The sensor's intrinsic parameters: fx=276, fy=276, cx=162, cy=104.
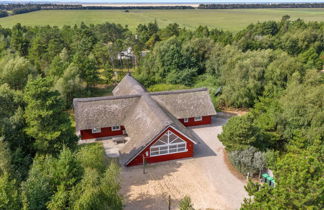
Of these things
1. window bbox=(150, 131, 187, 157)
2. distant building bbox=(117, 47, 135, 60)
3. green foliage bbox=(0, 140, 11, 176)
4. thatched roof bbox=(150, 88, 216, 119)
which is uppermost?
green foliage bbox=(0, 140, 11, 176)

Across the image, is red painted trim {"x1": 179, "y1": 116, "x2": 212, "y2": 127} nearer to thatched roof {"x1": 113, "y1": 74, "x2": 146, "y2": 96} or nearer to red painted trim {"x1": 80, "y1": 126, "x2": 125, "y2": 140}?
thatched roof {"x1": 113, "y1": 74, "x2": 146, "y2": 96}

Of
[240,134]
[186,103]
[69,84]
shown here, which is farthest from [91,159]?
[69,84]

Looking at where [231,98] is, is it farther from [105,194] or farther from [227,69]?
[105,194]

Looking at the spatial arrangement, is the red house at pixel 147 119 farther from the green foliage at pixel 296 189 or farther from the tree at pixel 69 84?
the green foliage at pixel 296 189

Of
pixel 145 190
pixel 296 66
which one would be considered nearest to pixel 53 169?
pixel 145 190

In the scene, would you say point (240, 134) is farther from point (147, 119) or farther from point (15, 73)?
point (15, 73)

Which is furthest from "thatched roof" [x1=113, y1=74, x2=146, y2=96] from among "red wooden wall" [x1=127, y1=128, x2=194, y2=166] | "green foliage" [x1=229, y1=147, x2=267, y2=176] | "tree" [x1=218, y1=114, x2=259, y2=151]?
"green foliage" [x1=229, y1=147, x2=267, y2=176]
